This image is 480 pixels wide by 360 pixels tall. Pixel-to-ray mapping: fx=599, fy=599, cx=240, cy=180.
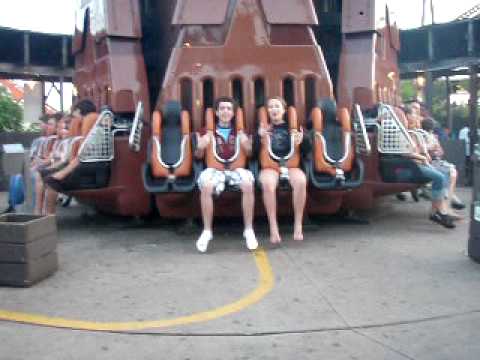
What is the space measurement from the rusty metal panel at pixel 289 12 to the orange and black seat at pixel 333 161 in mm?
973

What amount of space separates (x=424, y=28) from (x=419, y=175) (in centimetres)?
667

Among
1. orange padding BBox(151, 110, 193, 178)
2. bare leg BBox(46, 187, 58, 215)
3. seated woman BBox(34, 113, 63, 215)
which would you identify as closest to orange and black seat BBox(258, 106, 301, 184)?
orange padding BBox(151, 110, 193, 178)

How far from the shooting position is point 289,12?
6.24 m

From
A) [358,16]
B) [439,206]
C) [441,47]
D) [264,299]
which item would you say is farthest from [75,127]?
[441,47]

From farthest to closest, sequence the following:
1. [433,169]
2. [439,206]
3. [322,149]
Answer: [439,206] → [433,169] → [322,149]

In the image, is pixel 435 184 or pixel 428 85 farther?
pixel 428 85

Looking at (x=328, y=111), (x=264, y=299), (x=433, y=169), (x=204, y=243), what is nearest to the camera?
(x=264, y=299)

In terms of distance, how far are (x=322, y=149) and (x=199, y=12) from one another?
6.37 ft

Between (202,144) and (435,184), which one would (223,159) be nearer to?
(202,144)

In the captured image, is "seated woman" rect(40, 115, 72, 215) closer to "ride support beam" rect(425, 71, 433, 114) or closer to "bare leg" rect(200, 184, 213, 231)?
"bare leg" rect(200, 184, 213, 231)

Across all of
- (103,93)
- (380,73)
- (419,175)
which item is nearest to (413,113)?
(380,73)

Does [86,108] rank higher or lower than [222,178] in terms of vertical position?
higher

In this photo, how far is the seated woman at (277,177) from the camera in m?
5.47

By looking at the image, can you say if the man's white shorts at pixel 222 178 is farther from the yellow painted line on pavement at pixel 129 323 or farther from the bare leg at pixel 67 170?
the yellow painted line on pavement at pixel 129 323
